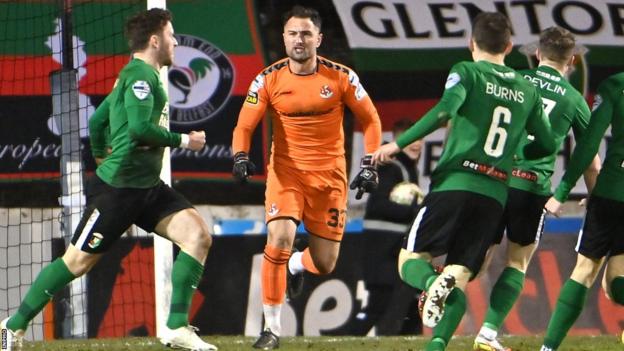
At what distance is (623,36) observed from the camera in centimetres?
1260

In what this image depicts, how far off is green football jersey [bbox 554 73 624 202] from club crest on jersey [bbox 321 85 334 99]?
185cm

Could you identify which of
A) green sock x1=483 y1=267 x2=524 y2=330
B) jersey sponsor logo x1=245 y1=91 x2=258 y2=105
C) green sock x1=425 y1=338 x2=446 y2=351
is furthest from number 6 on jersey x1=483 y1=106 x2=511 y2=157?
jersey sponsor logo x1=245 y1=91 x2=258 y2=105

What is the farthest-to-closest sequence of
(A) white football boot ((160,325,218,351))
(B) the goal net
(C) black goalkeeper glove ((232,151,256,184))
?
(B) the goal net, (C) black goalkeeper glove ((232,151,256,184)), (A) white football boot ((160,325,218,351))

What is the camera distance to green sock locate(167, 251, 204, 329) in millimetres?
8578

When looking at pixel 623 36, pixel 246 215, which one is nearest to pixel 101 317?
pixel 246 215

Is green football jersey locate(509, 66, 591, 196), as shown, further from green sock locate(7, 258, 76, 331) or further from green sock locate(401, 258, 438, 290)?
green sock locate(7, 258, 76, 331)

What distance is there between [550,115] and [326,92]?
Result: 150 centimetres

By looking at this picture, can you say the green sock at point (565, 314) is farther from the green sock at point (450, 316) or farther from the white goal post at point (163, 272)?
the white goal post at point (163, 272)

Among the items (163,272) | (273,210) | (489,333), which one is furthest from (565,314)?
(163,272)

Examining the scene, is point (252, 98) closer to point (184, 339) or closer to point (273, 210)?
point (273, 210)

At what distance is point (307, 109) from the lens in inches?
378

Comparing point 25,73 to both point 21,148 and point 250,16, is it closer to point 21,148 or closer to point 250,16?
point 21,148

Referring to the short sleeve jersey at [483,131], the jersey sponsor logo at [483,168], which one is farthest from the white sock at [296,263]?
the jersey sponsor logo at [483,168]

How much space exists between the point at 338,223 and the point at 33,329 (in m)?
3.43
